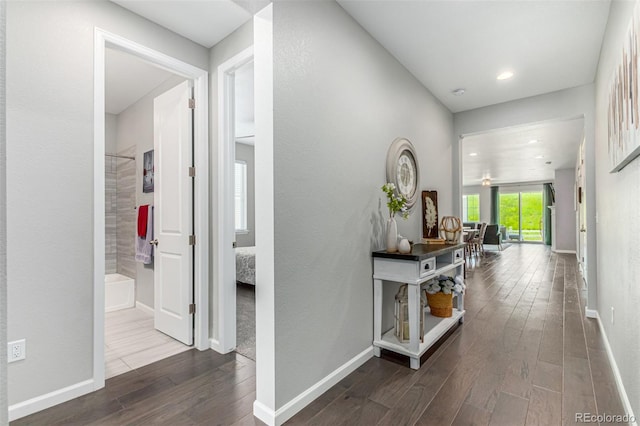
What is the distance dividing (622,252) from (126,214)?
4927 mm

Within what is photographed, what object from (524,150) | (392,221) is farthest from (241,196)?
(524,150)

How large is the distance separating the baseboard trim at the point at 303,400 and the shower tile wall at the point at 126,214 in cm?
299

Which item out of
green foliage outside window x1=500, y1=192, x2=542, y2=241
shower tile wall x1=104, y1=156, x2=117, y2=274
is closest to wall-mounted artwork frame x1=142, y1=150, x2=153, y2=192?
shower tile wall x1=104, y1=156, x2=117, y2=274

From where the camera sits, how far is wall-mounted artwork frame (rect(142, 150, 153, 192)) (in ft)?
11.5

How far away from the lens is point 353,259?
2.28m

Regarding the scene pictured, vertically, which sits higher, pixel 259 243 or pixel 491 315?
pixel 259 243

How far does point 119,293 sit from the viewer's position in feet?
12.4

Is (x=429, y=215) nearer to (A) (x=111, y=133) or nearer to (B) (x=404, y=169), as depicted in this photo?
(B) (x=404, y=169)

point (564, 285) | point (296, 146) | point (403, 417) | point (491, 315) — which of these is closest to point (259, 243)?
point (296, 146)

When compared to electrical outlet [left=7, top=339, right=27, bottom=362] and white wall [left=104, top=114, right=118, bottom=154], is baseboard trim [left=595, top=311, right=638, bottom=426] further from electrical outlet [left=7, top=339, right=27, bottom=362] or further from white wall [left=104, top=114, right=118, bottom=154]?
white wall [left=104, top=114, right=118, bottom=154]

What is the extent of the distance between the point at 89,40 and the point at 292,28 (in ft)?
4.66

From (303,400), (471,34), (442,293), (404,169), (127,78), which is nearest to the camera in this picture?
(303,400)

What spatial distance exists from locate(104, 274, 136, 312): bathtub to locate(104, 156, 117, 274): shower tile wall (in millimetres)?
372

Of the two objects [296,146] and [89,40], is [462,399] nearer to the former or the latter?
[296,146]
